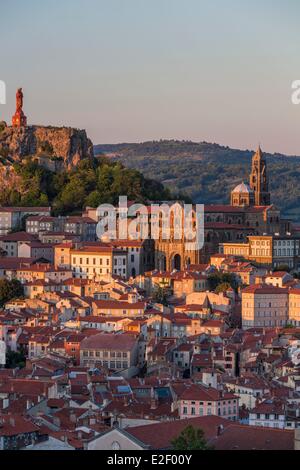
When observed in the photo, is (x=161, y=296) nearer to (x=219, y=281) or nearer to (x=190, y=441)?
(x=219, y=281)

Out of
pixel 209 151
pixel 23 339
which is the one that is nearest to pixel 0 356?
pixel 23 339

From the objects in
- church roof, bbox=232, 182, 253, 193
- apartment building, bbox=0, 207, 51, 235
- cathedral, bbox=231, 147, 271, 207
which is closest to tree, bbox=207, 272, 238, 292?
cathedral, bbox=231, 147, 271, 207

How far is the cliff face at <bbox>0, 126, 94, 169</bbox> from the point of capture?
6938 centimetres

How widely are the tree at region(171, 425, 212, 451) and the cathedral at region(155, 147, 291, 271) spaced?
1036 inches

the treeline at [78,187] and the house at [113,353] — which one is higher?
the treeline at [78,187]

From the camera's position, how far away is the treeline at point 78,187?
6359 centimetres

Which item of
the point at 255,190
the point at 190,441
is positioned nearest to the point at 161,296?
the point at 255,190

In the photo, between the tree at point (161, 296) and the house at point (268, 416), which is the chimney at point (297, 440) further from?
the tree at point (161, 296)

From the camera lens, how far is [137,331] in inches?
1817

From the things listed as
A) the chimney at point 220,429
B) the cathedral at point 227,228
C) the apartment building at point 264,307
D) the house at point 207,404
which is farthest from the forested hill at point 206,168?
the chimney at point 220,429

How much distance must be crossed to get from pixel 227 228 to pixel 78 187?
26.5 feet

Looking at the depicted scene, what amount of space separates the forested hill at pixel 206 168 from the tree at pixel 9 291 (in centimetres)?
4252

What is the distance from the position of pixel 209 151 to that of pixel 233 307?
79322mm
